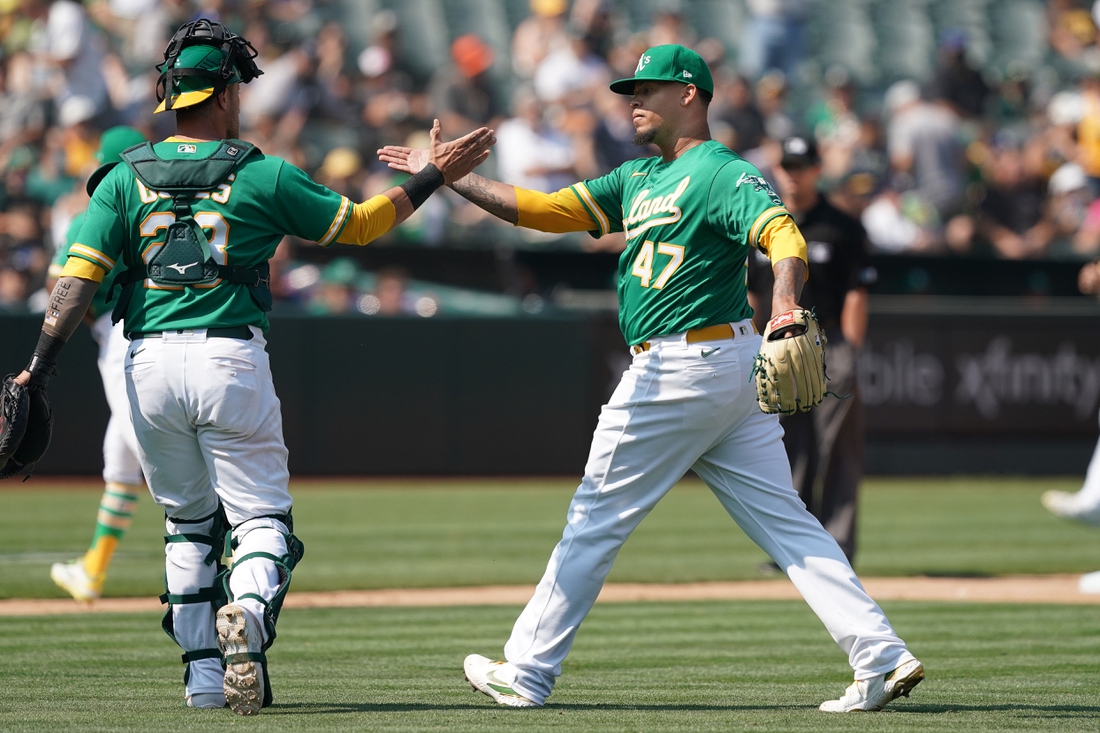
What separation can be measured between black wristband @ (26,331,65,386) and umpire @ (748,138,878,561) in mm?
5125

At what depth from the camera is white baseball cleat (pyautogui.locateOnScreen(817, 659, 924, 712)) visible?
501cm

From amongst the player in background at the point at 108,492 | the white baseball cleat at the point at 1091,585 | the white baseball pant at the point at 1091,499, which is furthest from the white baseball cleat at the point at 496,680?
the white baseball cleat at the point at 1091,585

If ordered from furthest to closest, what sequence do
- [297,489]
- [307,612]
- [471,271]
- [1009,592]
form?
[471,271]
[297,489]
[1009,592]
[307,612]

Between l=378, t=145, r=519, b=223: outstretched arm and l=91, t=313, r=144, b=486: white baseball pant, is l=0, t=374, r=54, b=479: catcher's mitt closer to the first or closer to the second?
l=378, t=145, r=519, b=223: outstretched arm

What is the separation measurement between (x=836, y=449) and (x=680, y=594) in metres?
1.36

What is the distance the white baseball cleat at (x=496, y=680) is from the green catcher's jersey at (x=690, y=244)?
1.23 meters

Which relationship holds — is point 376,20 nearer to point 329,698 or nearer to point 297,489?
point 297,489

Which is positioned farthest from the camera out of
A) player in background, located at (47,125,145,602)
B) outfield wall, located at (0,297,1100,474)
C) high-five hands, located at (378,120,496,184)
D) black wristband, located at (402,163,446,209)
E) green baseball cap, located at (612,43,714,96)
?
outfield wall, located at (0,297,1100,474)

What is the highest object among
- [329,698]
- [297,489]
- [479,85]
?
[479,85]

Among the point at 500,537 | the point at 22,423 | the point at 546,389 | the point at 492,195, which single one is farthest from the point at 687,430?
the point at 546,389

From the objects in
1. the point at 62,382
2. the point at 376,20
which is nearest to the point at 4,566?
the point at 62,382

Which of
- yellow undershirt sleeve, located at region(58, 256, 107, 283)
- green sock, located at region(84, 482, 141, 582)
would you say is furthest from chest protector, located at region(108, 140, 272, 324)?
green sock, located at region(84, 482, 141, 582)

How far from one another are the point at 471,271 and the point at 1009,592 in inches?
324

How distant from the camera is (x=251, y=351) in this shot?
509 centimetres
